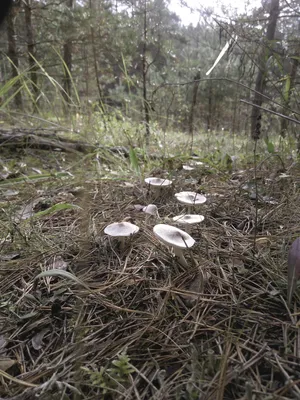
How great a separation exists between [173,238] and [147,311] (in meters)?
0.28

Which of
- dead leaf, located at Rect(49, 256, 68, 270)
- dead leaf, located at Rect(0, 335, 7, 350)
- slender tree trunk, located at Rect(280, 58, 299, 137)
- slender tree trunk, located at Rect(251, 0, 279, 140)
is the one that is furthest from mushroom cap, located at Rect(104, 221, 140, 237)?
slender tree trunk, located at Rect(280, 58, 299, 137)

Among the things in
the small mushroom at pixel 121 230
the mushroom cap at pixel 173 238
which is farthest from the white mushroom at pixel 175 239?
the small mushroom at pixel 121 230

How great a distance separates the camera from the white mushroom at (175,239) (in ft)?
3.25

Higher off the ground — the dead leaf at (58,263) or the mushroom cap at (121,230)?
the mushroom cap at (121,230)

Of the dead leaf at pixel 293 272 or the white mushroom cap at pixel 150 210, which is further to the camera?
the white mushroom cap at pixel 150 210

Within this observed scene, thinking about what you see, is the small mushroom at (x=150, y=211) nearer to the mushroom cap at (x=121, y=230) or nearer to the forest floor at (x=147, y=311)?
the forest floor at (x=147, y=311)

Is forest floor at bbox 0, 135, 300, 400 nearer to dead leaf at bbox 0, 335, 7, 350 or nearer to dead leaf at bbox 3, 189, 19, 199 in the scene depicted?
dead leaf at bbox 0, 335, 7, 350

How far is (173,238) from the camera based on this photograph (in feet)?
3.35

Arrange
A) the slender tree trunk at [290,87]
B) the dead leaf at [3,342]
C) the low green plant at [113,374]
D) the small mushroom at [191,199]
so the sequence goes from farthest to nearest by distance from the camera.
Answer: the slender tree trunk at [290,87] < the small mushroom at [191,199] < the dead leaf at [3,342] < the low green plant at [113,374]

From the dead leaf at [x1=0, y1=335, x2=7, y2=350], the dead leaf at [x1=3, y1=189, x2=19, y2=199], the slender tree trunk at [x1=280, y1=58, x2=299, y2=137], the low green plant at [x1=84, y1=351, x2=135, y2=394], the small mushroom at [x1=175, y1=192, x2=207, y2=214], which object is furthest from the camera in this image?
the slender tree trunk at [x1=280, y1=58, x2=299, y2=137]

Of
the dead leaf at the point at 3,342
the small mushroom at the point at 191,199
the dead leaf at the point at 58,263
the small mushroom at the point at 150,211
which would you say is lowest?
the dead leaf at the point at 3,342

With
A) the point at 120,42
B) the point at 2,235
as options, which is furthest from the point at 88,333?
the point at 120,42

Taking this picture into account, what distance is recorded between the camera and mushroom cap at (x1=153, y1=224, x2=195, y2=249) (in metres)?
0.99

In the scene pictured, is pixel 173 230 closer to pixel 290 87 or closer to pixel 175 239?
pixel 175 239
